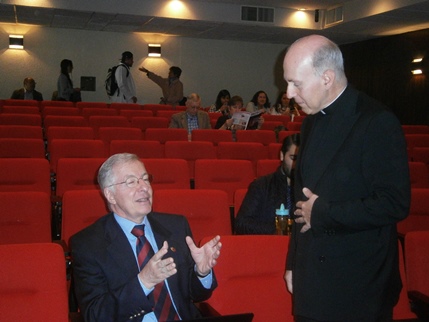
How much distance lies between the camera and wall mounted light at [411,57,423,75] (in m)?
12.2

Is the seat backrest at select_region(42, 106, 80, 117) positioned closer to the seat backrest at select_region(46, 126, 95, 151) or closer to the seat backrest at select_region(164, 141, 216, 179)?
the seat backrest at select_region(46, 126, 95, 151)

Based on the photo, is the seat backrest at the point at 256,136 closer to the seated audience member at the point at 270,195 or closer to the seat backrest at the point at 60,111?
the seat backrest at the point at 60,111

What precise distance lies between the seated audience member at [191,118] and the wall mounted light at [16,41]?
29.9 ft

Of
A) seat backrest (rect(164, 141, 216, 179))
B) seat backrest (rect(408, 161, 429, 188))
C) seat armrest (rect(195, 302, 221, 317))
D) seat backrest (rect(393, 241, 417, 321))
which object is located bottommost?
seat backrest (rect(393, 241, 417, 321))

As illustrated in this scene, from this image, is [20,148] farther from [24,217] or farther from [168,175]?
[24,217]

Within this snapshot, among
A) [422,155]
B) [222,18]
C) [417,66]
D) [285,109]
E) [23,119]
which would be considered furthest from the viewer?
[222,18]

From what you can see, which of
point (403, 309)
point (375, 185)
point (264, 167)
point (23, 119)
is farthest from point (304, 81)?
point (23, 119)

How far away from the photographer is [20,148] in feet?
16.9

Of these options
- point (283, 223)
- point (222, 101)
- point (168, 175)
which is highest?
point (222, 101)

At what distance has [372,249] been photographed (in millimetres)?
1630

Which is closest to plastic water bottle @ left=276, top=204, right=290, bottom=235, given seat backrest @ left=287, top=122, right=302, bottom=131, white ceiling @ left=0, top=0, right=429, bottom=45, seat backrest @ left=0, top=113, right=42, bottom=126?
seat backrest @ left=0, top=113, right=42, bottom=126

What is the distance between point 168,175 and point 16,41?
11867 mm

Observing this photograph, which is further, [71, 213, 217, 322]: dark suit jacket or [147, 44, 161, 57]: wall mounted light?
[147, 44, 161, 57]: wall mounted light

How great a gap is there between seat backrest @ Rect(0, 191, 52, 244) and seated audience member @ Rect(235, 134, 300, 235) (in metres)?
1.19
